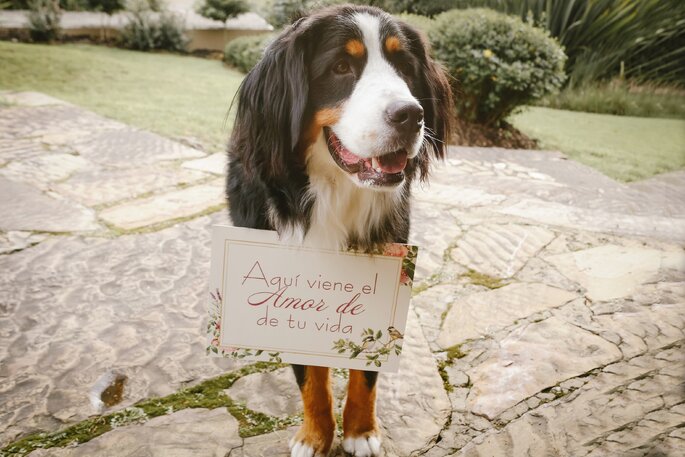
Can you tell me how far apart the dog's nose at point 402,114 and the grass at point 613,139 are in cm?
348

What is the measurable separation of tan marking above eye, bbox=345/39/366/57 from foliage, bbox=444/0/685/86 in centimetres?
711

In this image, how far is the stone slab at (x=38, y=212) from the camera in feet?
8.09

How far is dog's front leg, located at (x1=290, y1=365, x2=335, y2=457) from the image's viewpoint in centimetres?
139

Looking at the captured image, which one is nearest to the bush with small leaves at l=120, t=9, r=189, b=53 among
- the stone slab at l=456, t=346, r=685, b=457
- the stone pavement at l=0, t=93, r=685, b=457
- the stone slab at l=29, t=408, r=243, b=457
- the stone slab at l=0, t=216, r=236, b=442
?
the stone pavement at l=0, t=93, r=685, b=457

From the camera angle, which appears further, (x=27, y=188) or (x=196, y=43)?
(x=196, y=43)

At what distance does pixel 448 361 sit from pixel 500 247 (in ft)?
3.29

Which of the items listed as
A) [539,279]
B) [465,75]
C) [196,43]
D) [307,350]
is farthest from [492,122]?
[196,43]

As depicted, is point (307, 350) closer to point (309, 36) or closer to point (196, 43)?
point (309, 36)

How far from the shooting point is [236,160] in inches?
62.0

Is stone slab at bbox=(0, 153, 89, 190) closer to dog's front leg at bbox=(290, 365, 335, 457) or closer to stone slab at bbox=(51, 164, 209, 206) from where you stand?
stone slab at bbox=(51, 164, 209, 206)

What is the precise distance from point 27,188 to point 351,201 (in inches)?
94.4

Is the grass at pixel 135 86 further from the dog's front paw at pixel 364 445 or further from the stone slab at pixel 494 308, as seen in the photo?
the dog's front paw at pixel 364 445

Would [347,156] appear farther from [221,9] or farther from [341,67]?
[221,9]

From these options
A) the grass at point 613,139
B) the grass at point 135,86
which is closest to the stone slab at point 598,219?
the grass at point 613,139
